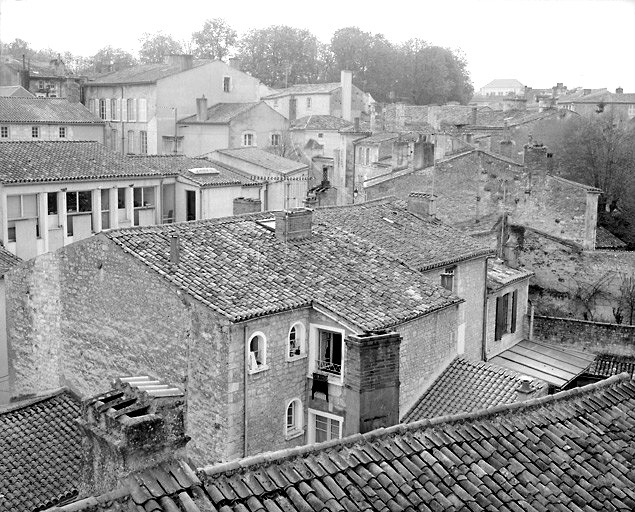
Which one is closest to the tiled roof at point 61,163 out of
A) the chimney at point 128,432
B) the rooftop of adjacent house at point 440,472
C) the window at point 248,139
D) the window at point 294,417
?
the window at point 248,139

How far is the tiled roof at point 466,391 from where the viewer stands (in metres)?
15.4

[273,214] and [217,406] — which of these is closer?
[217,406]

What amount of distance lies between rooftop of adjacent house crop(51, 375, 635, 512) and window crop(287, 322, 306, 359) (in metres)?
6.54

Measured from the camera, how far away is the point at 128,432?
6.25 metres

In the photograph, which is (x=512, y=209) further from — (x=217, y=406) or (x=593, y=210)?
(x=217, y=406)

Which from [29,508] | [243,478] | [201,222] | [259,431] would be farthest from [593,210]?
[243,478]

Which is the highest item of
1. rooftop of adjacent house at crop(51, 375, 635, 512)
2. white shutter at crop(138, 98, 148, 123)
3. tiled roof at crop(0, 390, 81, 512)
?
white shutter at crop(138, 98, 148, 123)

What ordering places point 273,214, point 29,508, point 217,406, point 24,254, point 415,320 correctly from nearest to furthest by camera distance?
1. point 29,508
2. point 217,406
3. point 415,320
4. point 273,214
5. point 24,254

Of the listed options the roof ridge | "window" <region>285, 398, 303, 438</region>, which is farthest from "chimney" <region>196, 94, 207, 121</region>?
the roof ridge

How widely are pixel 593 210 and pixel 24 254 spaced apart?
18.0 m

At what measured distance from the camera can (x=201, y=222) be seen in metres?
16.3

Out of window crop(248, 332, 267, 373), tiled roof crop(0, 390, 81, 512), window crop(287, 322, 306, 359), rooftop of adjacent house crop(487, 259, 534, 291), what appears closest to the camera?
tiled roof crop(0, 390, 81, 512)

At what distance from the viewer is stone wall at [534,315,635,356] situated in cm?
2366

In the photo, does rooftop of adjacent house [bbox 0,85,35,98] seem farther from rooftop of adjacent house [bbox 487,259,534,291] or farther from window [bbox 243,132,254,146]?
rooftop of adjacent house [bbox 487,259,534,291]
